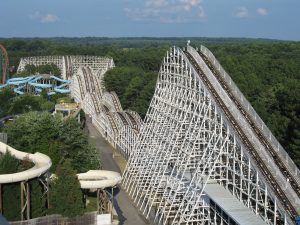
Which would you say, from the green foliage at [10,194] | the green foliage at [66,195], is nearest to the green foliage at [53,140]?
the green foliage at [10,194]

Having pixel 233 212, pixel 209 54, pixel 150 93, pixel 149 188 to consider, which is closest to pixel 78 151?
pixel 149 188

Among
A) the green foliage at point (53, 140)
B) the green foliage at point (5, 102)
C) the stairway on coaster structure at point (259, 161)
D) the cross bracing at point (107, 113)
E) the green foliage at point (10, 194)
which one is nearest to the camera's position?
the stairway on coaster structure at point (259, 161)

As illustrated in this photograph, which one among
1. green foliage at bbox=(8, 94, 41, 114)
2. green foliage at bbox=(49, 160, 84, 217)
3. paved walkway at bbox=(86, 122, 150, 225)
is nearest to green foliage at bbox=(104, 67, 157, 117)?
green foliage at bbox=(8, 94, 41, 114)

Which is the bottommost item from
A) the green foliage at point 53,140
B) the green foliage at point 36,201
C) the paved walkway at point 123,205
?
the paved walkway at point 123,205

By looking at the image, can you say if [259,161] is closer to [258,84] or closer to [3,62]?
[258,84]

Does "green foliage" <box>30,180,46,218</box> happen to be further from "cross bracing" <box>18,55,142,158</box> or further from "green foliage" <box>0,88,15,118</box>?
"green foliage" <box>0,88,15,118</box>

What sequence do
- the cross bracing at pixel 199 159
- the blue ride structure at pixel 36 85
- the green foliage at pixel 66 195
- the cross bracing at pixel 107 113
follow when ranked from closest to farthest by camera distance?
the cross bracing at pixel 199 159, the green foliage at pixel 66 195, the cross bracing at pixel 107 113, the blue ride structure at pixel 36 85

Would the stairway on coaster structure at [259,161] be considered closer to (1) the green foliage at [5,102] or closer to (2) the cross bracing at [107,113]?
(2) the cross bracing at [107,113]
